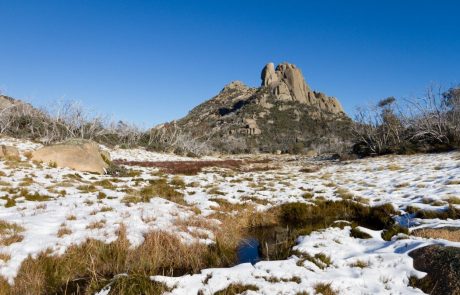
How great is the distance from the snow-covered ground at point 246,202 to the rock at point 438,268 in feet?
0.65

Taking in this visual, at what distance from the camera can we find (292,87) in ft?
506

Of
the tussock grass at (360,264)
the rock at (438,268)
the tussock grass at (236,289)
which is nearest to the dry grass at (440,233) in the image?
the rock at (438,268)

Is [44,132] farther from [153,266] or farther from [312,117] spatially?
[312,117]

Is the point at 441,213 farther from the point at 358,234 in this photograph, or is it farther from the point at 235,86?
the point at 235,86

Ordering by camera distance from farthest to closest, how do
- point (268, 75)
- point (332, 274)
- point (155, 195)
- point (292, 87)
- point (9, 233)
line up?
point (268, 75)
point (292, 87)
point (155, 195)
point (9, 233)
point (332, 274)

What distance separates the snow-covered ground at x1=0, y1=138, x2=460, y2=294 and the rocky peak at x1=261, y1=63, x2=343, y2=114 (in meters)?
135

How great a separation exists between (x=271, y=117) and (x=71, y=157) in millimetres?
115406

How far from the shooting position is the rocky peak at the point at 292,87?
488 ft

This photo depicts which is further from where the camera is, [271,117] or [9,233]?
[271,117]

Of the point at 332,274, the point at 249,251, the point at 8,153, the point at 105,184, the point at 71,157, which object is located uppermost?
the point at 8,153

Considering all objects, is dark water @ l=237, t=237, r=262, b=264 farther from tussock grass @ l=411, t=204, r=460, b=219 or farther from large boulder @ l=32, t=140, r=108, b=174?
large boulder @ l=32, t=140, r=108, b=174

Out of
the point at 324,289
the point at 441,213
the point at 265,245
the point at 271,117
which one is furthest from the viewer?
the point at 271,117

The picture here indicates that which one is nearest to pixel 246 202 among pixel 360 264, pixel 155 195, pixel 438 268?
pixel 155 195

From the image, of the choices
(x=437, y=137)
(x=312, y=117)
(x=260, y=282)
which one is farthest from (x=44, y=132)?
(x=312, y=117)
